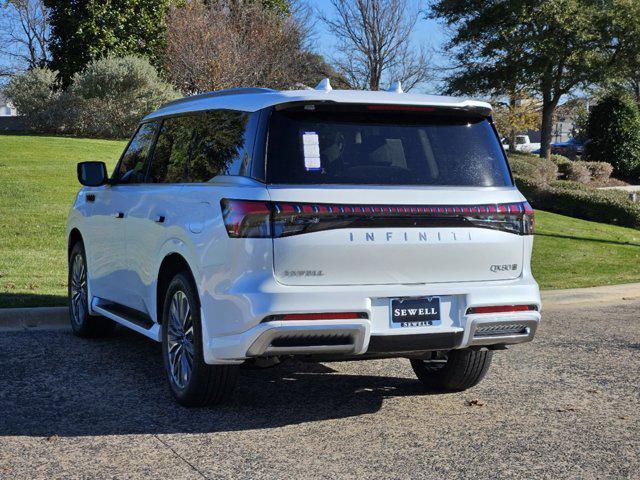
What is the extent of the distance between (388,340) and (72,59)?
37.7 metres

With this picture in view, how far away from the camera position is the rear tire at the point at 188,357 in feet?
18.7

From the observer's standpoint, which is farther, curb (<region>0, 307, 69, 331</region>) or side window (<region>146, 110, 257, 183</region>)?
curb (<region>0, 307, 69, 331</region>)

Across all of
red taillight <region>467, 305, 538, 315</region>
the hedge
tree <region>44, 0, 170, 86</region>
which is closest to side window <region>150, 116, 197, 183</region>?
red taillight <region>467, 305, 538, 315</region>

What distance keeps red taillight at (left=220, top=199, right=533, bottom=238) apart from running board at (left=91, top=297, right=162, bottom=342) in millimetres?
1427

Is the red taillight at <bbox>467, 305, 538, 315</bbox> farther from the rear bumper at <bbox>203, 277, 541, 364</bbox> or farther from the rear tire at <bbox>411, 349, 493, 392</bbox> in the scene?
the rear tire at <bbox>411, 349, 493, 392</bbox>

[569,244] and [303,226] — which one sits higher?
[303,226]

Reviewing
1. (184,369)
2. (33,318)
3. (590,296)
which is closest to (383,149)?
(184,369)

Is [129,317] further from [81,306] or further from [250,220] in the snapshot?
[250,220]

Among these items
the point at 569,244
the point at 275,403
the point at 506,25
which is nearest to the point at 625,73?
the point at 506,25

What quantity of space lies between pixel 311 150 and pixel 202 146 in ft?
3.23

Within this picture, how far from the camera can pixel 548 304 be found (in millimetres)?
10750

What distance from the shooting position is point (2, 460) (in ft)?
16.1

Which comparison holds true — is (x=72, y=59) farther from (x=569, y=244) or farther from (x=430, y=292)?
(x=430, y=292)

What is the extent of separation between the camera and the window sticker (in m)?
5.45
